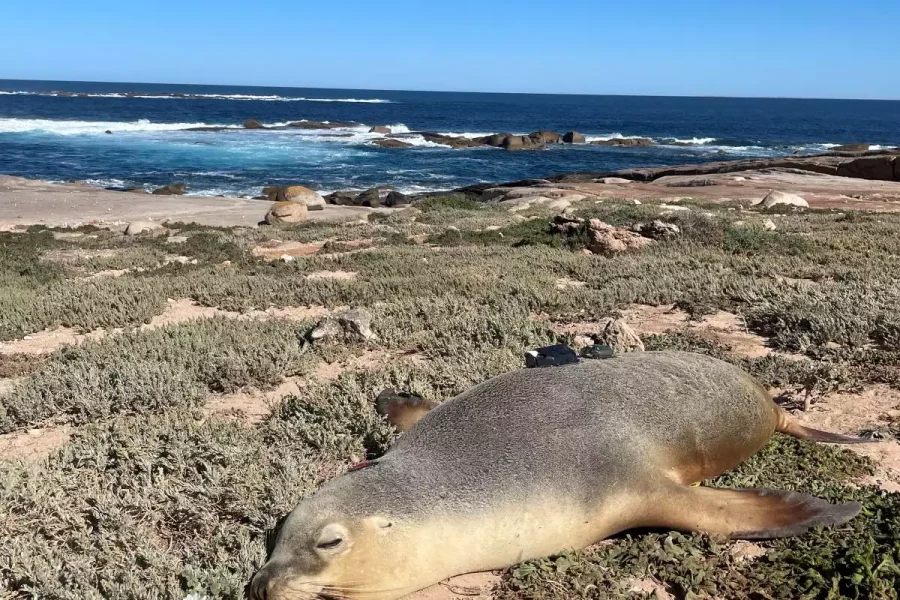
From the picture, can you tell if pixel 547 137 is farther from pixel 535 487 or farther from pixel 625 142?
pixel 535 487

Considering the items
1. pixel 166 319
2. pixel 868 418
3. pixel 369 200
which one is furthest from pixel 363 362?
pixel 369 200

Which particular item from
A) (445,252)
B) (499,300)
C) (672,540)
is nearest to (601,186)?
(445,252)

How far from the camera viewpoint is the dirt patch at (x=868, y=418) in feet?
13.6

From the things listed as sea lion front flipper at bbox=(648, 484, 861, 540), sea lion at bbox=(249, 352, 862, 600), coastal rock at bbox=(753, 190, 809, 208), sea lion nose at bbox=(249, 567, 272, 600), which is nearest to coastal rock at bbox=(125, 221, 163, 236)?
sea lion at bbox=(249, 352, 862, 600)

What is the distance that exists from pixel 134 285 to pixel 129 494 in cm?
680

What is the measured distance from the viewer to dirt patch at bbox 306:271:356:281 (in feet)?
34.5

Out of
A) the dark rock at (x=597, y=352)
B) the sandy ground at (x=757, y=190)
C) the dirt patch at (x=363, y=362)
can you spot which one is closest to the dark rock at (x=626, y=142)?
the sandy ground at (x=757, y=190)

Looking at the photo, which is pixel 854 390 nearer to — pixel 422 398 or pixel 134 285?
pixel 422 398

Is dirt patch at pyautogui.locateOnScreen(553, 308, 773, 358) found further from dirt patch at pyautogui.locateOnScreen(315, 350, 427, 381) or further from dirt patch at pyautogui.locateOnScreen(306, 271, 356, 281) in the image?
dirt patch at pyautogui.locateOnScreen(306, 271, 356, 281)

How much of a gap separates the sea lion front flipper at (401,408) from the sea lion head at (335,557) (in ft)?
6.04

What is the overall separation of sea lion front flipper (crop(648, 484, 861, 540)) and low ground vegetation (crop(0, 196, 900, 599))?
0.24 ft

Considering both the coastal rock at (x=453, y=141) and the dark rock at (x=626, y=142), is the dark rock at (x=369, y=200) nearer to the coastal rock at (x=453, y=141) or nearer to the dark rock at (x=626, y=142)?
the coastal rock at (x=453, y=141)

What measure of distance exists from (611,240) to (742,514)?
28.6 feet

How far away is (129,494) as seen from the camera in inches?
154
